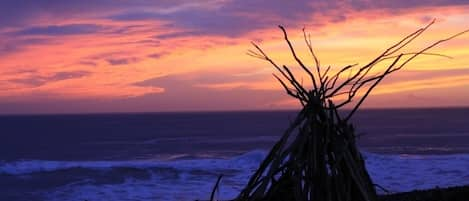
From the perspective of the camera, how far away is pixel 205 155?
4475cm

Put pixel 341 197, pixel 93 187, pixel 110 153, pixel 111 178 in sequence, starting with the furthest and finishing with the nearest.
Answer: pixel 110 153 < pixel 111 178 < pixel 93 187 < pixel 341 197

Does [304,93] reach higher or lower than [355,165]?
higher

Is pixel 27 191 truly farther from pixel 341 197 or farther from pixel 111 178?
pixel 341 197

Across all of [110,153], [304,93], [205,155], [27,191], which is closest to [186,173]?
[27,191]

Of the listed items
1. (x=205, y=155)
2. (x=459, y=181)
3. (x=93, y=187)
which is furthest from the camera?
(x=205, y=155)

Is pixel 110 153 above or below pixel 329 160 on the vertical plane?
above

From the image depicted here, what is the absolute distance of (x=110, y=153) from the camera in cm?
4878

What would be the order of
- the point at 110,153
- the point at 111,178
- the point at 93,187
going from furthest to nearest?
the point at 110,153
the point at 111,178
the point at 93,187

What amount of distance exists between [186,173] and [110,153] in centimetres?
2098

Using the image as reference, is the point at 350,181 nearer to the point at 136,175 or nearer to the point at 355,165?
the point at 355,165

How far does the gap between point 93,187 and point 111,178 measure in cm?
302

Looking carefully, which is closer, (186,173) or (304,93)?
(304,93)

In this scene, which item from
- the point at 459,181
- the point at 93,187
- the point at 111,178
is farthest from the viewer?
the point at 111,178

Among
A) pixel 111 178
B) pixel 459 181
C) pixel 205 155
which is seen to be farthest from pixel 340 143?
pixel 205 155
